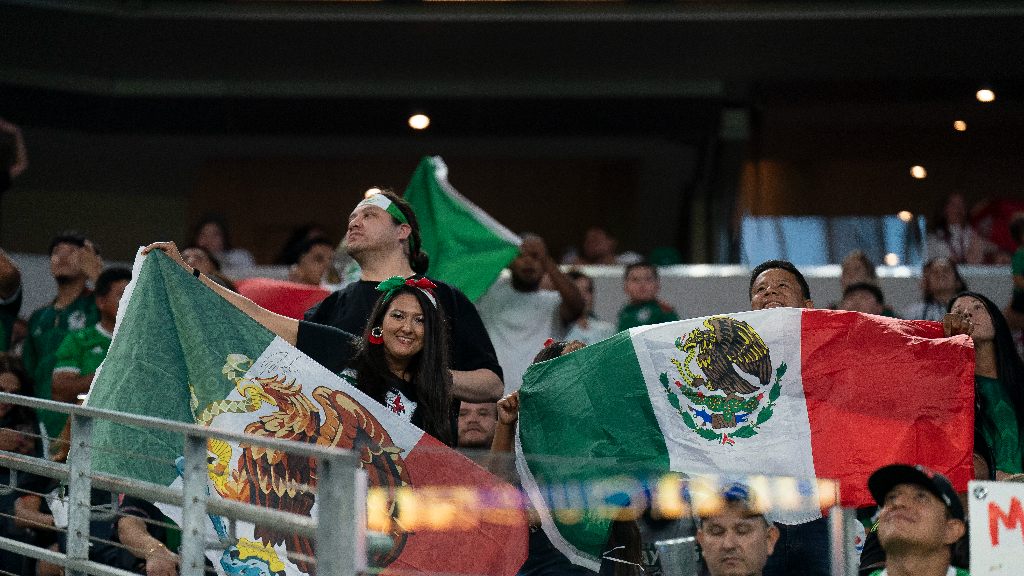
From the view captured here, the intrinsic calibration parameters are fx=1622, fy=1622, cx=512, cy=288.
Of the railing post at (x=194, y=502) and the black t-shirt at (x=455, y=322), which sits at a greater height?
the black t-shirt at (x=455, y=322)

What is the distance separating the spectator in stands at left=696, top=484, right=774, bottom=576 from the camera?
13.2ft

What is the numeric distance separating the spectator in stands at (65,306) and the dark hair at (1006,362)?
428 cm

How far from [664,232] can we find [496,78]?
6.98ft

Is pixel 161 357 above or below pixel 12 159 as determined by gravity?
below

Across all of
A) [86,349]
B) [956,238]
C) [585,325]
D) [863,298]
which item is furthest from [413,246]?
[956,238]

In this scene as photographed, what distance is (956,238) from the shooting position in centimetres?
1250

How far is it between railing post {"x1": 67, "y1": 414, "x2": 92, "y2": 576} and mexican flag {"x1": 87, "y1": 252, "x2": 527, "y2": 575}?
10cm

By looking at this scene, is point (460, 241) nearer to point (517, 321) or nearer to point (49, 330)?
point (517, 321)

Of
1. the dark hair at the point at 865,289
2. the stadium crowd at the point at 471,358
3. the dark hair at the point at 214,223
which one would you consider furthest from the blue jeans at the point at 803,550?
the dark hair at the point at 214,223

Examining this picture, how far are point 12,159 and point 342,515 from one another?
11910 millimetres

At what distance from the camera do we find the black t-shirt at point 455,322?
5840 millimetres

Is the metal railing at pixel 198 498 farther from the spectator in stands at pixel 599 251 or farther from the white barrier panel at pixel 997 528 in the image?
the spectator in stands at pixel 599 251

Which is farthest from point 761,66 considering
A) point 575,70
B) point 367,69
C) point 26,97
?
point 26,97

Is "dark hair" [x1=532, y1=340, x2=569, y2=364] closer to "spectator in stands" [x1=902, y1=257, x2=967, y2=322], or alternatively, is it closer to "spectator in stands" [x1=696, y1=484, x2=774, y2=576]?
"spectator in stands" [x1=696, y1=484, x2=774, y2=576]
